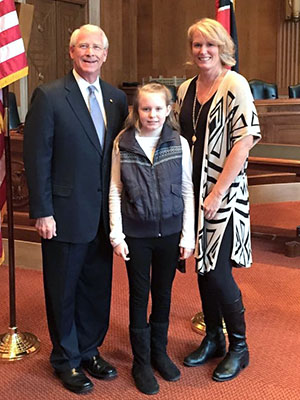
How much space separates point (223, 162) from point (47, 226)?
786 millimetres

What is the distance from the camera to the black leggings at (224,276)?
2.54 m

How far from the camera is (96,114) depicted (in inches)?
96.7

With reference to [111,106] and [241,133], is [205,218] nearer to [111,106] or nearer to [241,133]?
[241,133]

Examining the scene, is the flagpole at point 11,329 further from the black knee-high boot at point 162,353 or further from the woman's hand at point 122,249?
the woman's hand at point 122,249

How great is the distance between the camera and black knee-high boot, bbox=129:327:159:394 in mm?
2559

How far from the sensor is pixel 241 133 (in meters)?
2.42

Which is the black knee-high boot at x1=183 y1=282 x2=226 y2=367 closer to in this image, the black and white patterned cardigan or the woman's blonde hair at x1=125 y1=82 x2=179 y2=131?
the black and white patterned cardigan

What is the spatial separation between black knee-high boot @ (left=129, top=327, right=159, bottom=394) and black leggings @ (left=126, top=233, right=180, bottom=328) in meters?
0.04

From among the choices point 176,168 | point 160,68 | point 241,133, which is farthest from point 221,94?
point 160,68

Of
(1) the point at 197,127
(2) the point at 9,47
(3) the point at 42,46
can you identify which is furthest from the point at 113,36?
(1) the point at 197,127

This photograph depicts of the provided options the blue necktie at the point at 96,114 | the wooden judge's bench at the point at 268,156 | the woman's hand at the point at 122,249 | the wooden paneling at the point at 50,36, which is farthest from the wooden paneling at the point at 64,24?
the woman's hand at the point at 122,249

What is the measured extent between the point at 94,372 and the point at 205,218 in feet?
2.90

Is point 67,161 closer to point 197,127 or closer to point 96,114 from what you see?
point 96,114

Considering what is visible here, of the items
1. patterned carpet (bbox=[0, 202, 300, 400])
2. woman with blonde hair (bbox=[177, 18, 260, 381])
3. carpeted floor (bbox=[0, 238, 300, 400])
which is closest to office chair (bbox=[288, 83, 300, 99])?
patterned carpet (bbox=[0, 202, 300, 400])
